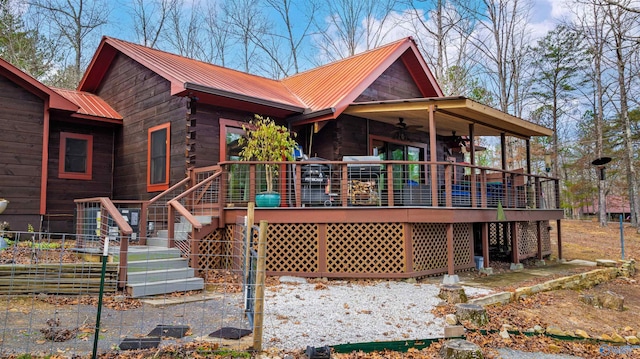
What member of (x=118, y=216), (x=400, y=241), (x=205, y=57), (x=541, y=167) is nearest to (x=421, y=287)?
(x=400, y=241)

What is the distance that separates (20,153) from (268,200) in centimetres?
576

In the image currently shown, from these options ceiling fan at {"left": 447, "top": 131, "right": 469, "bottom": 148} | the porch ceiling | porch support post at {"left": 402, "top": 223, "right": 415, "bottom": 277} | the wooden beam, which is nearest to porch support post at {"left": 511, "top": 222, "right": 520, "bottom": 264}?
the wooden beam

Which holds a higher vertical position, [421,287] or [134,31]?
[134,31]

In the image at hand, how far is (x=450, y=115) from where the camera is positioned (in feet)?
34.5

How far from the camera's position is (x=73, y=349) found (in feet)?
13.8

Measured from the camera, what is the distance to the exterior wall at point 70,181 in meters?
10.5

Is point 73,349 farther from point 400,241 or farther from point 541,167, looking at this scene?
point 541,167

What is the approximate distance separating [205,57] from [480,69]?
16429 millimetres

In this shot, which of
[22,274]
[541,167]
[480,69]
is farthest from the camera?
[541,167]

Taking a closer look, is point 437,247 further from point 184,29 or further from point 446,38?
point 184,29

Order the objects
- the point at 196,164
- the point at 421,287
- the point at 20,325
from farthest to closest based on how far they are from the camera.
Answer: the point at 196,164 → the point at 421,287 → the point at 20,325

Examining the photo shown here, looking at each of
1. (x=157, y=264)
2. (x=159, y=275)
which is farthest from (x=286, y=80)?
(x=159, y=275)

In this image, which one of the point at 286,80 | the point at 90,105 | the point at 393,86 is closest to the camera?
the point at 90,105

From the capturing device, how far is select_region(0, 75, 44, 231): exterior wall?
375 inches
